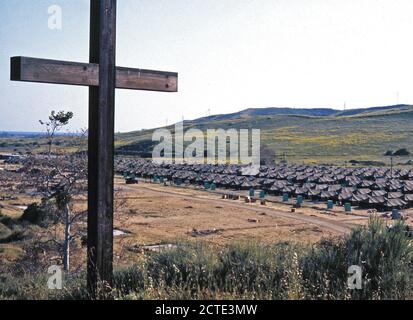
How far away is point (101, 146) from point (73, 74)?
685 millimetres

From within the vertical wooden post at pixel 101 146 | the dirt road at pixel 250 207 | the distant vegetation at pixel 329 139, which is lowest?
the dirt road at pixel 250 207

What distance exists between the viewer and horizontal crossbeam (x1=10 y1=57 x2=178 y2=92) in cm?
459

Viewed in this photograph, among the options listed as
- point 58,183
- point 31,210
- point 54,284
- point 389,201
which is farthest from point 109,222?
point 389,201

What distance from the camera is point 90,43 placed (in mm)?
4996

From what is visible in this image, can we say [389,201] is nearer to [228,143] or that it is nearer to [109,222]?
[109,222]

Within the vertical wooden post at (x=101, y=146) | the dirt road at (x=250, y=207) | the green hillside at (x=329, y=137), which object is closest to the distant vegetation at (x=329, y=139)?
the green hillside at (x=329, y=137)

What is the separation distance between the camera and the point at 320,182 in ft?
219

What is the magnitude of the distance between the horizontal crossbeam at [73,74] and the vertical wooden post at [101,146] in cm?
14

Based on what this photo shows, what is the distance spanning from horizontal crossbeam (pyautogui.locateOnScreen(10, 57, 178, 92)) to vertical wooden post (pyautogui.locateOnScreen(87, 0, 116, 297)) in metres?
0.14

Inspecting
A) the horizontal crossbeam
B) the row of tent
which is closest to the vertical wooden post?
the horizontal crossbeam

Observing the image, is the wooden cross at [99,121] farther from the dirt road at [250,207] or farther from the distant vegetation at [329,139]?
the distant vegetation at [329,139]

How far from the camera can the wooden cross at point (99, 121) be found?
4.86 metres

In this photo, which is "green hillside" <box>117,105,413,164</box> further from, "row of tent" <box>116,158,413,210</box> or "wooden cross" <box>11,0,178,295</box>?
"wooden cross" <box>11,0,178,295</box>

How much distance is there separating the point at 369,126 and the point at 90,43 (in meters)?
154
